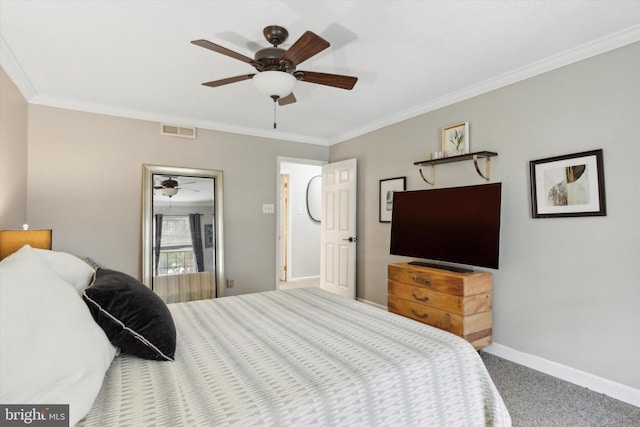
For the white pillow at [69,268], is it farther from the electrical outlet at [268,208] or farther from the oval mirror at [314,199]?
the oval mirror at [314,199]

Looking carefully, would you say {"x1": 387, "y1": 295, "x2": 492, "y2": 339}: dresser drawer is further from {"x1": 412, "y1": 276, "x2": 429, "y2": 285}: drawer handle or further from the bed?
the bed

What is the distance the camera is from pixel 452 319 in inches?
106

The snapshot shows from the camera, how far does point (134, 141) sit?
371 centimetres

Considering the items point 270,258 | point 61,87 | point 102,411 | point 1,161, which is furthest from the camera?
point 270,258

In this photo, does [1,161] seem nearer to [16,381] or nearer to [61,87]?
[61,87]

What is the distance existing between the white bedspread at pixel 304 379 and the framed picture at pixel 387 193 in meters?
2.27

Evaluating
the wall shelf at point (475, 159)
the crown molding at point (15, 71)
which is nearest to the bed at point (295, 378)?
the wall shelf at point (475, 159)

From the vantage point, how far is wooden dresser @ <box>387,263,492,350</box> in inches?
104

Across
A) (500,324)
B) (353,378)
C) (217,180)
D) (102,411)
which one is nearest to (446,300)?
(500,324)

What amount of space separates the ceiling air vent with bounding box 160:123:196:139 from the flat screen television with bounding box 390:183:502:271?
2.59 metres

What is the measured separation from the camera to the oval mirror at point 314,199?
638 cm

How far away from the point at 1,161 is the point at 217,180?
2.01m

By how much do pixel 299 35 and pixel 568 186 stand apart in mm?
2248

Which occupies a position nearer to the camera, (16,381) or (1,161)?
(16,381)
